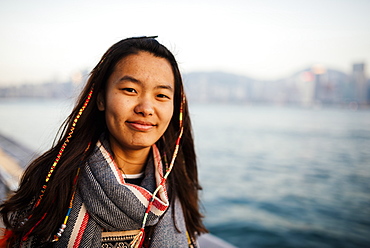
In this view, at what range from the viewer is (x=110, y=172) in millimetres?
1389

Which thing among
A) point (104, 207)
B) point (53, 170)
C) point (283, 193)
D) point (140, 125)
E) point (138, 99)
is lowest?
point (283, 193)

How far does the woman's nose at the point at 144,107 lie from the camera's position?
141cm

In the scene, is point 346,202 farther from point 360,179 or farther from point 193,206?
point 193,206

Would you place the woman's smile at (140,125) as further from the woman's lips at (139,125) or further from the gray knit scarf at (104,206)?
the gray knit scarf at (104,206)

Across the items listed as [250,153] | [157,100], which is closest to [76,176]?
[157,100]

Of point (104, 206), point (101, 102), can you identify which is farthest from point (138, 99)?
point (104, 206)

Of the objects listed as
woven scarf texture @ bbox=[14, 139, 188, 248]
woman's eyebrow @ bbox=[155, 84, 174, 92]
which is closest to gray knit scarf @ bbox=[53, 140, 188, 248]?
woven scarf texture @ bbox=[14, 139, 188, 248]

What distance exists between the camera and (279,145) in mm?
29828

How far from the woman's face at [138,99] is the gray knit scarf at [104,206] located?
0.52 feet

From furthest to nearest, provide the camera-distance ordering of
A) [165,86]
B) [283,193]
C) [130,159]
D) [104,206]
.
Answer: [283,193] → [130,159] → [165,86] → [104,206]

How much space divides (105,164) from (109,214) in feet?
0.72

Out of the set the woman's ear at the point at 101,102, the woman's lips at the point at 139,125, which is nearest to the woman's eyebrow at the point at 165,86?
the woman's lips at the point at 139,125

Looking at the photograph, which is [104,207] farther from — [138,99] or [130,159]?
[138,99]

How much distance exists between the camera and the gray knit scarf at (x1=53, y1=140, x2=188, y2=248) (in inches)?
52.7
